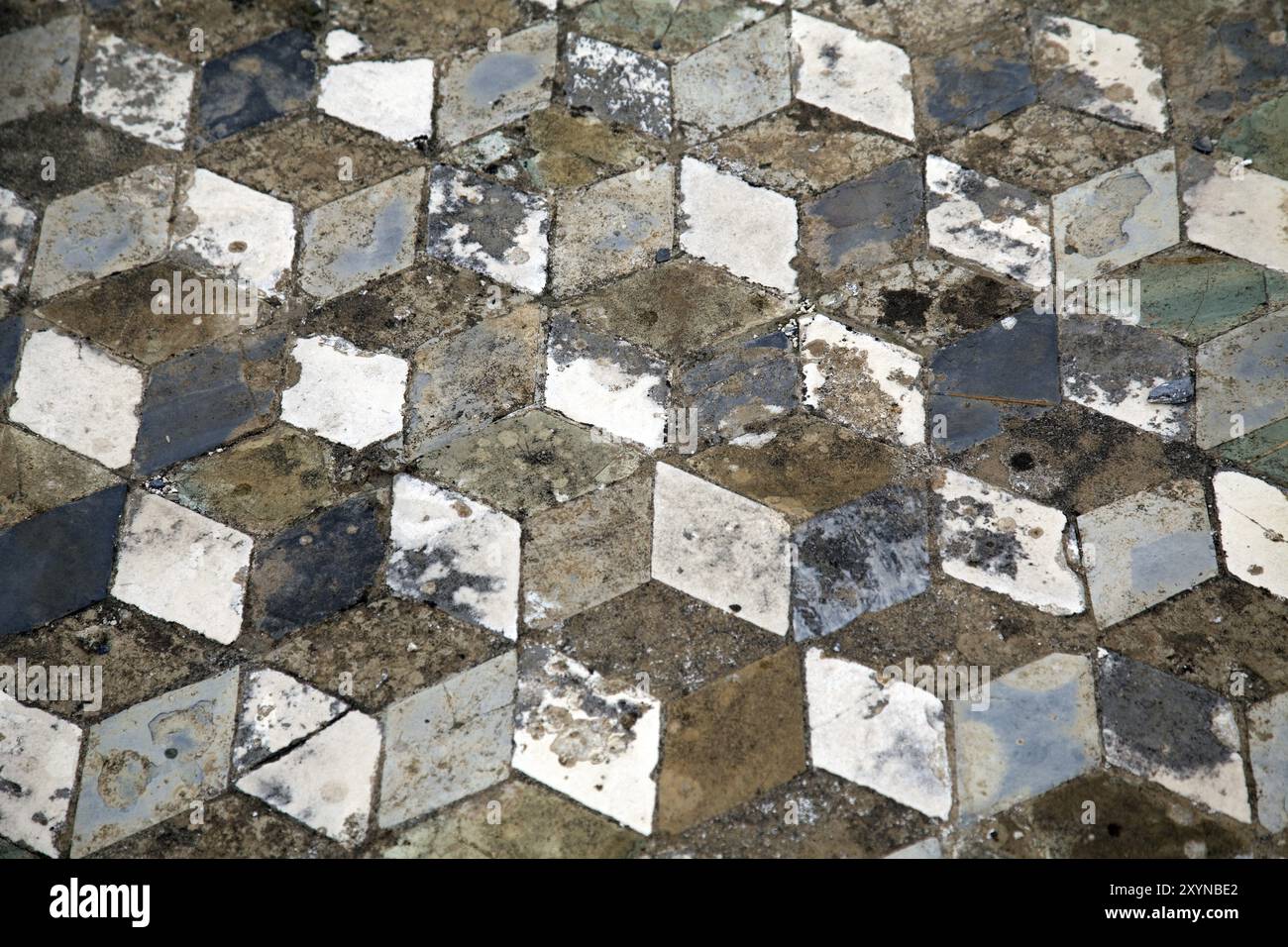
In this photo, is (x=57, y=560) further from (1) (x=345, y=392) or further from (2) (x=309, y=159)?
(2) (x=309, y=159)

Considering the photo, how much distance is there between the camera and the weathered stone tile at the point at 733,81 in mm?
2914

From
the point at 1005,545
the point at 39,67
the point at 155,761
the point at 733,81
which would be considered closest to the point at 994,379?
the point at 1005,545

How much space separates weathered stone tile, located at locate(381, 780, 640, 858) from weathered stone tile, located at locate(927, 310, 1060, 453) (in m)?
1.03

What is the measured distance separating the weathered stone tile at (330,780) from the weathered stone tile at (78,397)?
2.46 ft

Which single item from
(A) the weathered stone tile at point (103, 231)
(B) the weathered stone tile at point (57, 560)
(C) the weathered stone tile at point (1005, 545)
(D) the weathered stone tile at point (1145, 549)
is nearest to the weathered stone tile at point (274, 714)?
(B) the weathered stone tile at point (57, 560)

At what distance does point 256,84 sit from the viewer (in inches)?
117

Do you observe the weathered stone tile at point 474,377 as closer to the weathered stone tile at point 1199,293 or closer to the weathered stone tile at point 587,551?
the weathered stone tile at point 587,551

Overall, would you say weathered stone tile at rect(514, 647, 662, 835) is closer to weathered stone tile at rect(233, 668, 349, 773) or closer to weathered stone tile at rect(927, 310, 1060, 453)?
weathered stone tile at rect(233, 668, 349, 773)

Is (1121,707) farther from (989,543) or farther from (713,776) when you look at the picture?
(713,776)

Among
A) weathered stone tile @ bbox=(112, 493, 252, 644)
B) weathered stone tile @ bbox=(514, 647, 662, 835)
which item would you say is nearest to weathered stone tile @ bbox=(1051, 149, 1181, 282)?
weathered stone tile @ bbox=(514, 647, 662, 835)

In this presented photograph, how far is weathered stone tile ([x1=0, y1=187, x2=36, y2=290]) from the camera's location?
272cm

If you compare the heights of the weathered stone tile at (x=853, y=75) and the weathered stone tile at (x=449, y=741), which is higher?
the weathered stone tile at (x=853, y=75)

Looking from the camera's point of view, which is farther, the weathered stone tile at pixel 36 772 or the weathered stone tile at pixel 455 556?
the weathered stone tile at pixel 455 556

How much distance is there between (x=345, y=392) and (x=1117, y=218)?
1.74m
